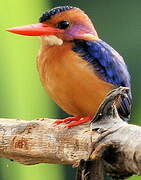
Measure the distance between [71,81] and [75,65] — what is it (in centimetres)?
5

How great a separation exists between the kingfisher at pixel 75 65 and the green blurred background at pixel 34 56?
218 mm

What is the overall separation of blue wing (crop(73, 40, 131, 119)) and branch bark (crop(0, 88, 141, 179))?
0.61 feet

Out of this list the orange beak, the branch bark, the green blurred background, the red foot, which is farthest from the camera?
the green blurred background

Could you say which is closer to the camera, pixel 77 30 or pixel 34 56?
pixel 77 30

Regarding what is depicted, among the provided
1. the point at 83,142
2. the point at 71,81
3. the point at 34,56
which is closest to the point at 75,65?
the point at 71,81

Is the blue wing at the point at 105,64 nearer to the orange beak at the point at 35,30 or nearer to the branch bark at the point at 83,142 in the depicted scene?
the orange beak at the point at 35,30

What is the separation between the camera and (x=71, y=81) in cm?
183

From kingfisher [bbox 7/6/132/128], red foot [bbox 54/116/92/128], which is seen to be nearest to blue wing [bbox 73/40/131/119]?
kingfisher [bbox 7/6/132/128]

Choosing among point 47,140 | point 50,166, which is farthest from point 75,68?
point 50,166

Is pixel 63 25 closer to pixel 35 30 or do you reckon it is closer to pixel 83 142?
pixel 35 30

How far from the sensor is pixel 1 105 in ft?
8.11

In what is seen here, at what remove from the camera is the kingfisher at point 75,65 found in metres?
1.84

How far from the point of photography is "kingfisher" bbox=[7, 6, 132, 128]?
184 cm

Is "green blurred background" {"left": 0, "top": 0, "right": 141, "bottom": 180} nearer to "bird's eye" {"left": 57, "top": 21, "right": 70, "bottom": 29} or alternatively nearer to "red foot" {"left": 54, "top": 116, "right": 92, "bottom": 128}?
"red foot" {"left": 54, "top": 116, "right": 92, "bottom": 128}
